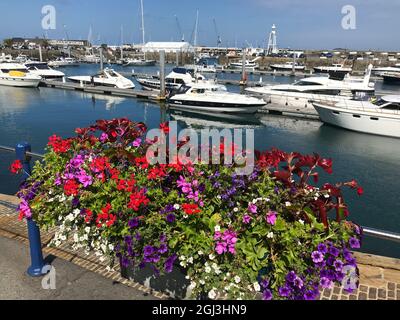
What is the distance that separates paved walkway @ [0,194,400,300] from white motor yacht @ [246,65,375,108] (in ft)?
108

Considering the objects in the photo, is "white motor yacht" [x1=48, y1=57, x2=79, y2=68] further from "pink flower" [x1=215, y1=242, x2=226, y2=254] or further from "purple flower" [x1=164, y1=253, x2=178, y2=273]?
"pink flower" [x1=215, y1=242, x2=226, y2=254]

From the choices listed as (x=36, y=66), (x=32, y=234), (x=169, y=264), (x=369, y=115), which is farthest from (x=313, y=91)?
(x=36, y=66)

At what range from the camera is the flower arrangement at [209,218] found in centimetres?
292

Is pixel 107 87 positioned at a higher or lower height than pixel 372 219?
higher

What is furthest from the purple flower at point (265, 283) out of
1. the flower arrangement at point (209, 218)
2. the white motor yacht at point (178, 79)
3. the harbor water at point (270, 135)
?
the white motor yacht at point (178, 79)

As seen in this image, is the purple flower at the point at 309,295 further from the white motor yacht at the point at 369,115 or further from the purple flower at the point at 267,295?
the white motor yacht at the point at 369,115

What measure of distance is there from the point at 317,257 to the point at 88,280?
273cm

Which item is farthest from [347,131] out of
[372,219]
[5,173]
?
[5,173]

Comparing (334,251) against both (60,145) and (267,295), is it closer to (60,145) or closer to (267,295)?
(267,295)

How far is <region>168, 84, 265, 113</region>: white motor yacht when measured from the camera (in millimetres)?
33406

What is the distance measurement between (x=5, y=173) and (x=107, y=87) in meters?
32.9

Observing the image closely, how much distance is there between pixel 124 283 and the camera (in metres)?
4.14

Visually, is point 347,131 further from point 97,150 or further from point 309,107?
point 97,150

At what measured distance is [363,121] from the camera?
90.9ft
